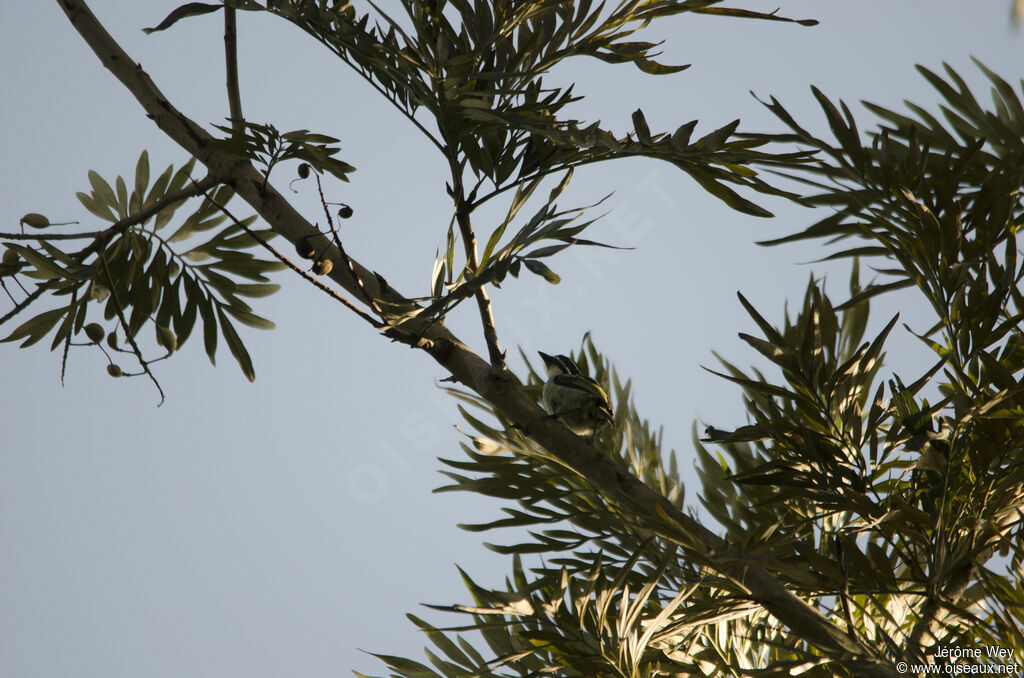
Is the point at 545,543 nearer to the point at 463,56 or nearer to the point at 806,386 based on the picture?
the point at 806,386

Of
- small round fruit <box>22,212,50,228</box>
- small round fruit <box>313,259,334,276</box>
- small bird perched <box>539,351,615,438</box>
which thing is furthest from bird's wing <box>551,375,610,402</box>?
small round fruit <box>22,212,50,228</box>

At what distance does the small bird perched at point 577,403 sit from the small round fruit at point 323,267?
44 cm

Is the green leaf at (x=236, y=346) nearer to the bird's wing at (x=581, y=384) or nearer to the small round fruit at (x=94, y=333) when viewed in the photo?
the small round fruit at (x=94, y=333)

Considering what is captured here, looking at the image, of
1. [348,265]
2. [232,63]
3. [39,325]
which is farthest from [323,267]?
[39,325]

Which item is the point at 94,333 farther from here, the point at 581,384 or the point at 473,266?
the point at 581,384

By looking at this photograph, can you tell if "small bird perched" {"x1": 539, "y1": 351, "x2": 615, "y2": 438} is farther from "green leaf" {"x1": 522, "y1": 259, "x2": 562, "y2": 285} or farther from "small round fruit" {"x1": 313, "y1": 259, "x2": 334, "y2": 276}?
"small round fruit" {"x1": 313, "y1": 259, "x2": 334, "y2": 276}

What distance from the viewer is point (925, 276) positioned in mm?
1264

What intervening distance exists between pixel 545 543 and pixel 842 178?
2.59ft

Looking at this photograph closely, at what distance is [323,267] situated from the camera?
3.75 feet

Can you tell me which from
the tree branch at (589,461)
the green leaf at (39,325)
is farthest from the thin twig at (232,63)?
the green leaf at (39,325)

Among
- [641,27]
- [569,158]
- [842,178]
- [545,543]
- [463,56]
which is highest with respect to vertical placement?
[641,27]

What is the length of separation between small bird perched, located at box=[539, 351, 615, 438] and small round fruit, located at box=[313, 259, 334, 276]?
442mm

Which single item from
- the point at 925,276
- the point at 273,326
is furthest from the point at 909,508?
the point at 273,326

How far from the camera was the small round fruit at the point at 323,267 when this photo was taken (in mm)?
1141
